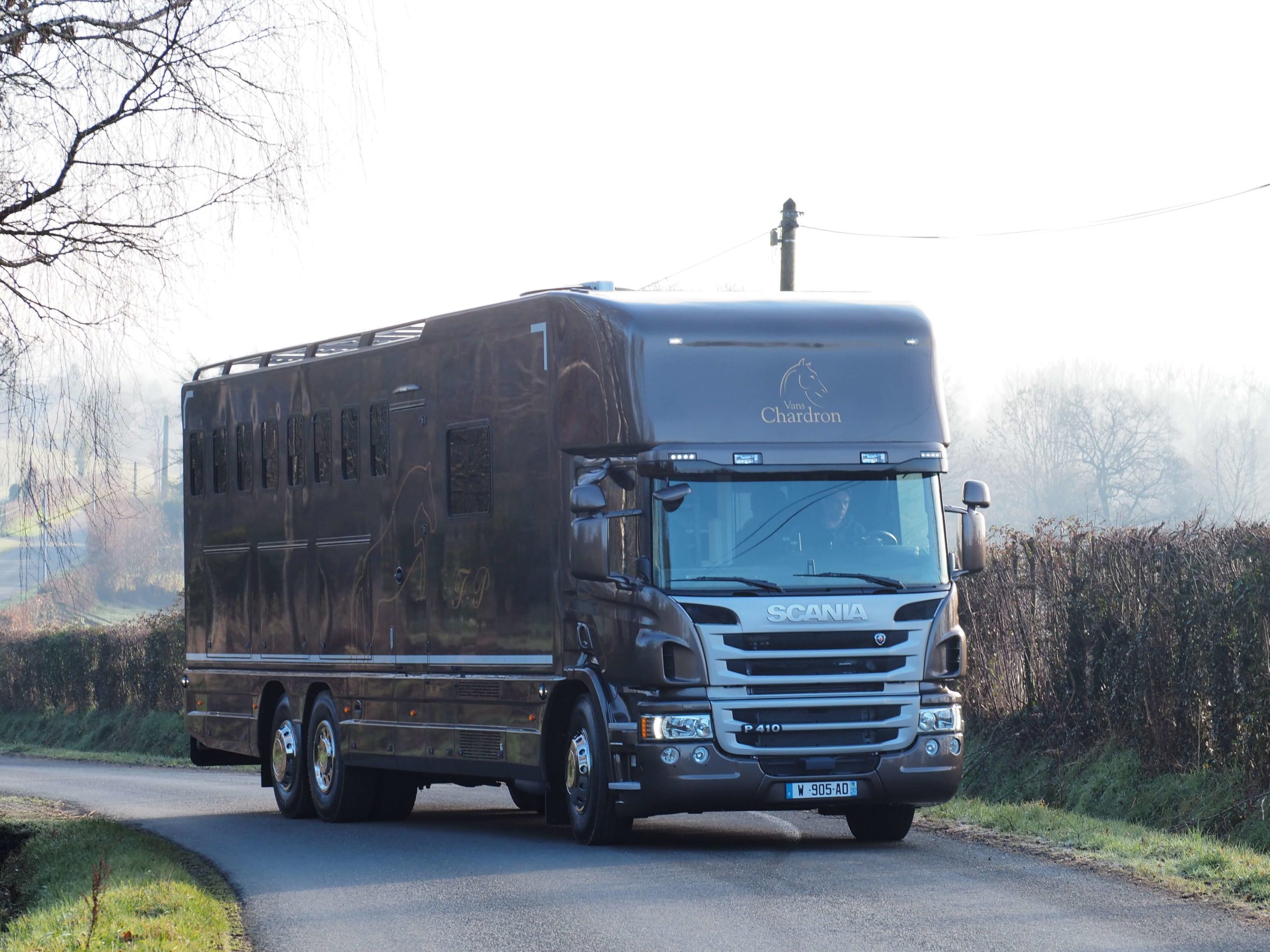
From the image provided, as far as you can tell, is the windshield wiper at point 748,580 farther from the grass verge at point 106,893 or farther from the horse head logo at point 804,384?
the grass verge at point 106,893

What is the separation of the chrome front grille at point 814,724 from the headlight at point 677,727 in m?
0.08

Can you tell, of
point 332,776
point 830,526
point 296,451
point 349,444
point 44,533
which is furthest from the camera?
point 296,451

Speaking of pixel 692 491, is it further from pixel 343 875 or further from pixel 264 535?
pixel 264 535

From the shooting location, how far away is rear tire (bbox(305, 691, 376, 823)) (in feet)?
51.5

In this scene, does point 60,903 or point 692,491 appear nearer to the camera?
point 60,903

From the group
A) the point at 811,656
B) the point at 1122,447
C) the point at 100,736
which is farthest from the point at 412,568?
the point at 1122,447

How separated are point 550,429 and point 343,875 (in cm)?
331

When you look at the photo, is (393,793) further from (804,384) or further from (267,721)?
(804,384)

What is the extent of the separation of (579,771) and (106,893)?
3.23 meters

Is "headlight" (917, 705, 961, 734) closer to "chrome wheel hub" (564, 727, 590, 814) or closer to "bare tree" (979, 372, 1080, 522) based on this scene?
"chrome wheel hub" (564, 727, 590, 814)

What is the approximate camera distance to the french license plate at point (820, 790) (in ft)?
38.5

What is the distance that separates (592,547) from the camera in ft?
38.8

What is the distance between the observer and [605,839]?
1236 centimetres

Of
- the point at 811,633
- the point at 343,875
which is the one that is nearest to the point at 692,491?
the point at 811,633
